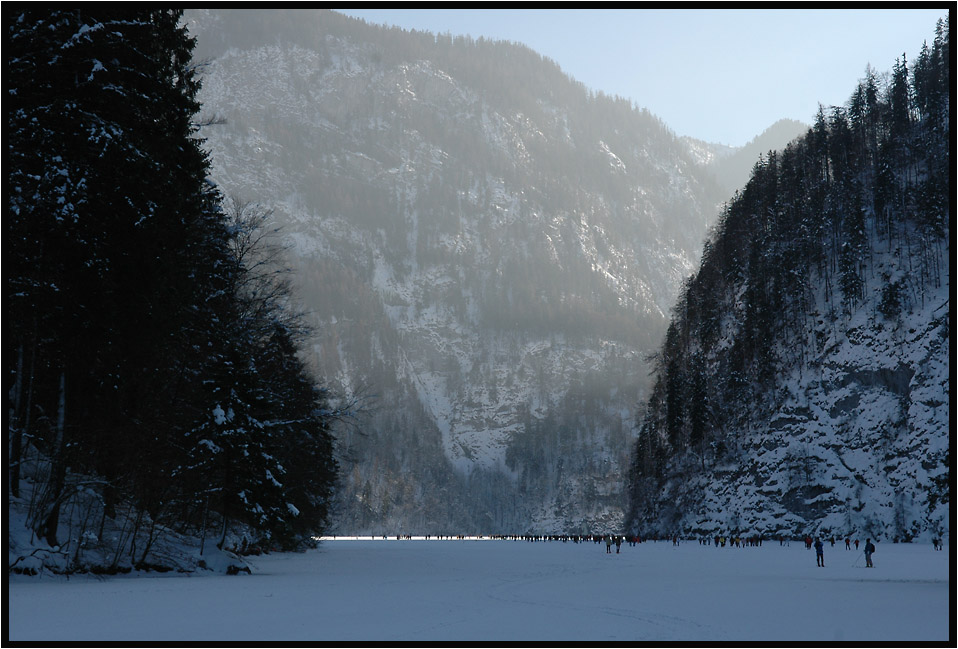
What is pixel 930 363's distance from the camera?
3551 inches

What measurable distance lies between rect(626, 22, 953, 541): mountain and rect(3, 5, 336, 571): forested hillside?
6927cm

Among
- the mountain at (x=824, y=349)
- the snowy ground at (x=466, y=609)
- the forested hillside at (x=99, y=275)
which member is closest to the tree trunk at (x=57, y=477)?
the forested hillside at (x=99, y=275)

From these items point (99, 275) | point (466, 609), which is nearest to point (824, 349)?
point (466, 609)

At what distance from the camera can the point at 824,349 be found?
3971 inches

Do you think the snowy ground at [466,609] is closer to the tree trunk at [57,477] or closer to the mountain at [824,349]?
the tree trunk at [57,477]

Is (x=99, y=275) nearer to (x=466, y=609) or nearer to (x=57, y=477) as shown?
(x=57, y=477)

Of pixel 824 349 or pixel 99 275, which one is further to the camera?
pixel 824 349

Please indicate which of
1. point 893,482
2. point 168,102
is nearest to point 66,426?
point 168,102

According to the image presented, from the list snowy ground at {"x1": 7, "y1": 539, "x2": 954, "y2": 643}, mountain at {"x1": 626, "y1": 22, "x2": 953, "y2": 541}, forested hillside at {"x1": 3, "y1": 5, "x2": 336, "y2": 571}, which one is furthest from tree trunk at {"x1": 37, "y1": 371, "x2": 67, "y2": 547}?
mountain at {"x1": 626, "y1": 22, "x2": 953, "y2": 541}

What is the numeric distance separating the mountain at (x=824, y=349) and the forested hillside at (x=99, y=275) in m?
69.3

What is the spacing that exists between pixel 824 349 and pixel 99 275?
93056 mm

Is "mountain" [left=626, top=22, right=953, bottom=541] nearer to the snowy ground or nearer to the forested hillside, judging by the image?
the snowy ground

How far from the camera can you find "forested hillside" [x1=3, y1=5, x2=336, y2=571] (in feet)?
71.4

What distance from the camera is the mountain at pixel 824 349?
88.6m
